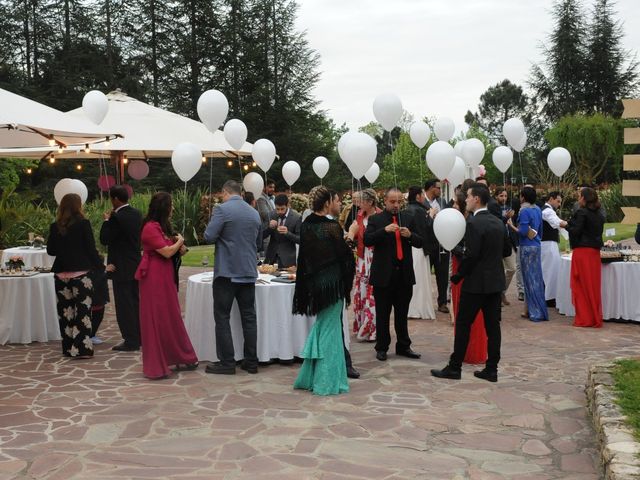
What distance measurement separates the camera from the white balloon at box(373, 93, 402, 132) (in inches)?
296

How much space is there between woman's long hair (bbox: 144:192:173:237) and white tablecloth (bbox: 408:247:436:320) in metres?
4.13

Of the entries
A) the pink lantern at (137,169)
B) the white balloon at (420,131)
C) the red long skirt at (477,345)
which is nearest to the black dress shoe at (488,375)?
the red long skirt at (477,345)

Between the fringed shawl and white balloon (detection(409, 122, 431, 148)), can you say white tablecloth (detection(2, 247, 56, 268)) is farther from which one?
the fringed shawl

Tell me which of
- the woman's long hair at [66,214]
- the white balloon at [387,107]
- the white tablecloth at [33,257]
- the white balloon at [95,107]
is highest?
the white balloon at [95,107]

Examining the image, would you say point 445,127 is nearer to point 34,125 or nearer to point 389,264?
point 389,264

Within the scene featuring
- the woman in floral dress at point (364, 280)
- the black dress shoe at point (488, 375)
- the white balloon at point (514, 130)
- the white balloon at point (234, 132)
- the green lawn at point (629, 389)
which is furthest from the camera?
the white balloon at point (514, 130)

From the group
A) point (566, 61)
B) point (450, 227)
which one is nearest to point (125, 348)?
point (450, 227)

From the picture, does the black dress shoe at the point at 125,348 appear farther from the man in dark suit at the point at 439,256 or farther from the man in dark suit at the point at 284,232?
the man in dark suit at the point at 439,256

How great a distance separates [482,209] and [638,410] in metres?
2.47

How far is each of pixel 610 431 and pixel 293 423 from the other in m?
2.28

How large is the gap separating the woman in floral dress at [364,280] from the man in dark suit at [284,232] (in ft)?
2.91

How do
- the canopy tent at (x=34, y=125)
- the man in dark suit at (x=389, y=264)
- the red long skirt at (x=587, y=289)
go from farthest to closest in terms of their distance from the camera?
the red long skirt at (x=587, y=289)
the man in dark suit at (x=389, y=264)
the canopy tent at (x=34, y=125)

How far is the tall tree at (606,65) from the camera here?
53.0m

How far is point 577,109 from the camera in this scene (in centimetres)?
5362
